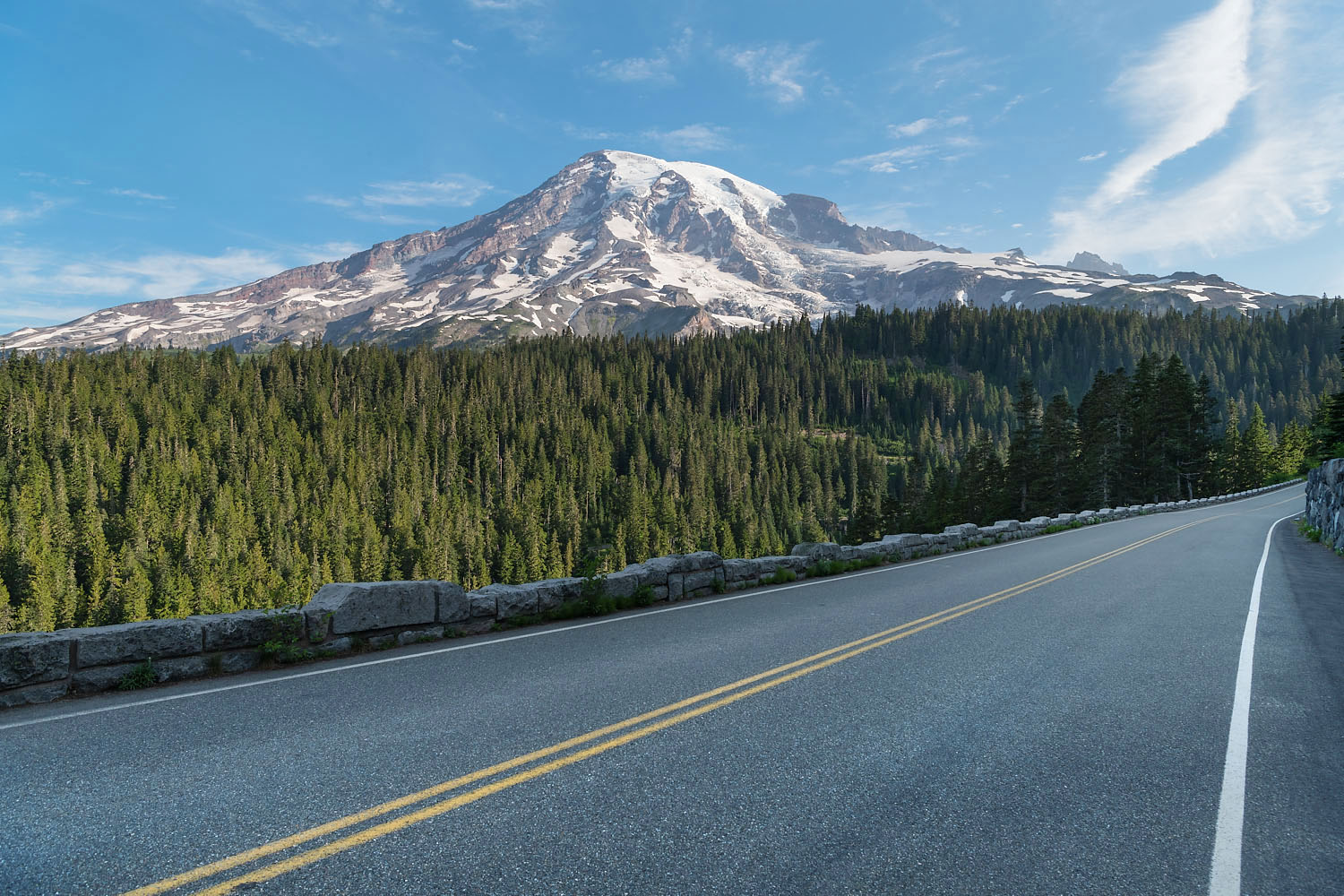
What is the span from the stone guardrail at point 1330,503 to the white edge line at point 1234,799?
57.0 feet

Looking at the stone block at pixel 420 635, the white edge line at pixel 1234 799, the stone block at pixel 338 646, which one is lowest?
the white edge line at pixel 1234 799

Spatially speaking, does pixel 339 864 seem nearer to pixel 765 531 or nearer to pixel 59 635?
pixel 59 635

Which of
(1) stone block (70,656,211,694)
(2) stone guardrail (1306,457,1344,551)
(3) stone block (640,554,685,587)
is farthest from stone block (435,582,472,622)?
(2) stone guardrail (1306,457,1344,551)

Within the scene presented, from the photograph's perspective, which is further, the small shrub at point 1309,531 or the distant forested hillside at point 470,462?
the distant forested hillside at point 470,462

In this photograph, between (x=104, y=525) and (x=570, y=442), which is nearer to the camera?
(x=104, y=525)

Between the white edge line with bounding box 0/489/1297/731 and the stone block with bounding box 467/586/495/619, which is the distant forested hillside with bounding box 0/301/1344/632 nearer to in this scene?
the white edge line with bounding box 0/489/1297/731

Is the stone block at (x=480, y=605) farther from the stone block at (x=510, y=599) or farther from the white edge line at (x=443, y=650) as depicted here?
the white edge line at (x=443, y=650)

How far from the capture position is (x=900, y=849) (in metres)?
3.73

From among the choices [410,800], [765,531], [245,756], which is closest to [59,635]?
[245,756]

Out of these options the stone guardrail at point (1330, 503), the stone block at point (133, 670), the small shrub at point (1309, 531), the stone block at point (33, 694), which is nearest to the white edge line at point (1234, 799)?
the stone block at point (133, 670)

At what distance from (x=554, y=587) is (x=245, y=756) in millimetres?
6085

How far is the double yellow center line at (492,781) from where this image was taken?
3.44 m

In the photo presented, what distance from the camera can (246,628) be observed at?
310 inches

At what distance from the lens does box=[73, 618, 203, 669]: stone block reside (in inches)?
269
